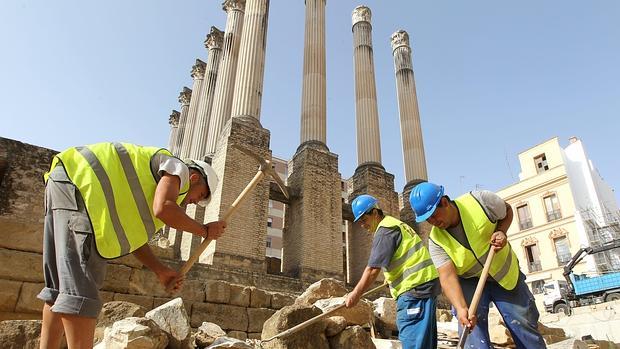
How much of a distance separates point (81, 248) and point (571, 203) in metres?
31.8

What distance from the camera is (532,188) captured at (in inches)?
1179

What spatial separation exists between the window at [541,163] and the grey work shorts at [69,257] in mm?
34249

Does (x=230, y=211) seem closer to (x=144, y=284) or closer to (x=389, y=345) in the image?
(x=389, y=345)

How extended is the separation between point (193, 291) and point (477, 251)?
4.97m

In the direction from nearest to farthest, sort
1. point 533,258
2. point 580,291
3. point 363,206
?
point 363,206, point 580,291, point 533,258

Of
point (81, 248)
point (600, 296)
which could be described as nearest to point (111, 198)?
point (81, 248)

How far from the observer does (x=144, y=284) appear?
20.2ft

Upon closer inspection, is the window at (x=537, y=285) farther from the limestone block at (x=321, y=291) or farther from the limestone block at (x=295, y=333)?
the limestone block at (x=295, y=333)

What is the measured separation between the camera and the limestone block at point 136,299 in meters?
5.79

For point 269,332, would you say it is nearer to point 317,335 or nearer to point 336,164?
point 317,335

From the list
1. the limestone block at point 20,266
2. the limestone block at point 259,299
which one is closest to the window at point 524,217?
the limestone block at point 259,299

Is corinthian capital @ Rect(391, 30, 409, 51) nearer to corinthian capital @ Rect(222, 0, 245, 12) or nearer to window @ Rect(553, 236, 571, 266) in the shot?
corinthian capital @ Rect(222, 0, 245, 12)

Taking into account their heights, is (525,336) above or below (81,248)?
below

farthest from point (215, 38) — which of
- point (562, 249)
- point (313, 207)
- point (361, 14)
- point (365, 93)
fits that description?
point (562, 249)
